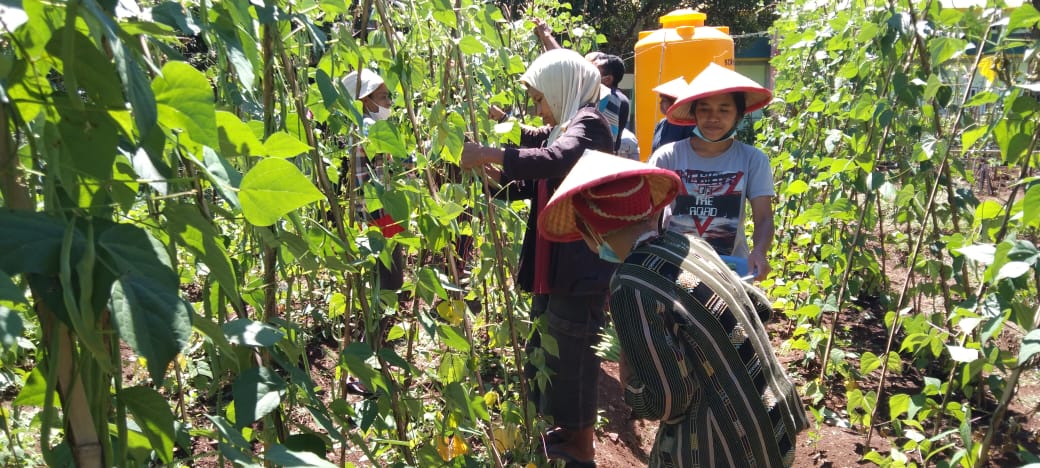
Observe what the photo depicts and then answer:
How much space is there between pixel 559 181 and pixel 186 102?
1939 millimetres

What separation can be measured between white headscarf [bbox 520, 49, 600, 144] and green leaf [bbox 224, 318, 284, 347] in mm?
1749

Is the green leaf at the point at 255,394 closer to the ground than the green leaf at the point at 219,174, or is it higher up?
closer to the ground

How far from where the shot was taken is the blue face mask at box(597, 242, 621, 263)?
5.42 ft

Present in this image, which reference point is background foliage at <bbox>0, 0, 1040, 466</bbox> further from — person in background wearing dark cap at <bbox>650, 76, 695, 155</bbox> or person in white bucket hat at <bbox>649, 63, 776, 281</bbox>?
person in background wearing dark cap at <bbox>650, 76, 695, 155</bbox>

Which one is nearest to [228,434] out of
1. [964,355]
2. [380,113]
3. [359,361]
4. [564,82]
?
[359,361]

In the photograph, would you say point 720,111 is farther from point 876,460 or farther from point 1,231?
point 1,231

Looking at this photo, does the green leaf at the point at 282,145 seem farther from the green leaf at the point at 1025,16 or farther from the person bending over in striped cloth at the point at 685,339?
the green leaf at the point at 1025,16

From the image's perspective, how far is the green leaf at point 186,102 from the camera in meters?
0.61

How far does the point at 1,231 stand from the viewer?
1.68ft

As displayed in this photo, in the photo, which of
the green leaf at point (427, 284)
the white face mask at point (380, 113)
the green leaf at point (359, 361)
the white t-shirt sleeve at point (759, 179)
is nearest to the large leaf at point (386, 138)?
the green leaf at point (427, 284)

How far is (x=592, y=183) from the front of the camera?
5.09ft

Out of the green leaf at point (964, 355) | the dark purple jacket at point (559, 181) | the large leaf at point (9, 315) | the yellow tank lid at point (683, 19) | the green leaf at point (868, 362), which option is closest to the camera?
the large leaf at point (9, 315)

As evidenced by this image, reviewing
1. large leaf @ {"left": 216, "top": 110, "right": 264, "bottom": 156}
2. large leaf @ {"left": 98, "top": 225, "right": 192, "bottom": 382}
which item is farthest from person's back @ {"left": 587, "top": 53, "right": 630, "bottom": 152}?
large leaf @ {"left": 98, "top": 225, "right": 192, "bottom": 382}

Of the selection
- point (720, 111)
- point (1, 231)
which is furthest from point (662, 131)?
point (1, 231)
